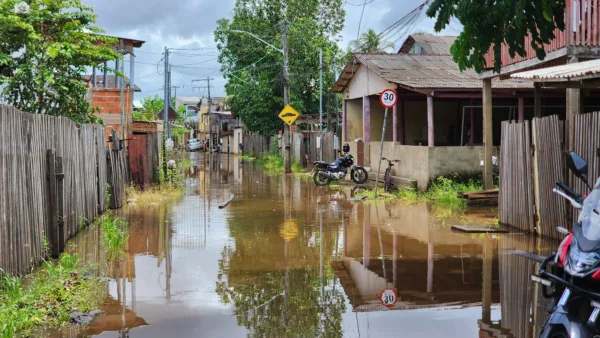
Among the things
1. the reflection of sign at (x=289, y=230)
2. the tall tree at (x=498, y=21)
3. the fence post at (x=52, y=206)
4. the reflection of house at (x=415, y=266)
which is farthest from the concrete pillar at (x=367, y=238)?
the fence post at (x=52, y=206)

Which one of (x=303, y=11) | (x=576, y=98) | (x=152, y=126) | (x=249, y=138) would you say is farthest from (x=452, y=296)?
(x=249, y=138)

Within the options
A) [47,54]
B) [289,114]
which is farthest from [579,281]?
[289,114]

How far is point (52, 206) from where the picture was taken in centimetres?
941

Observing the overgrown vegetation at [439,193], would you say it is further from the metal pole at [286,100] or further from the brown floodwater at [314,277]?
the metal pole at [286,100]

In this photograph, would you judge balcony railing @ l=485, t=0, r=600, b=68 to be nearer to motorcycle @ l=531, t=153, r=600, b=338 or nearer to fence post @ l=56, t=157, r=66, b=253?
fence post @ l=56, t=157, r=66, b=253

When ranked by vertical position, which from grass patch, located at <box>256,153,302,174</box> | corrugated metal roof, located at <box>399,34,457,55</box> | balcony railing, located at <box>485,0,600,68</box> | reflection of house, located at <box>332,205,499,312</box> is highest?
corrugated metal roof, located at <box>399,34,457,55</box>

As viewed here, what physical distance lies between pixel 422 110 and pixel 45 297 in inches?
855

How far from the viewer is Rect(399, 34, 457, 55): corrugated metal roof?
3506 centimetres

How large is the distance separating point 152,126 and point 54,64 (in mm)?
11992

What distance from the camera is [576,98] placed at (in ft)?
39.2

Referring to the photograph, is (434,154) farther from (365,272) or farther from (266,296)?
(266,296)

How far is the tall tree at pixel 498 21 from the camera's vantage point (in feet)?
23.2

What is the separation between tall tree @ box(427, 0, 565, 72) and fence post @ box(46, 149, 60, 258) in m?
5.41

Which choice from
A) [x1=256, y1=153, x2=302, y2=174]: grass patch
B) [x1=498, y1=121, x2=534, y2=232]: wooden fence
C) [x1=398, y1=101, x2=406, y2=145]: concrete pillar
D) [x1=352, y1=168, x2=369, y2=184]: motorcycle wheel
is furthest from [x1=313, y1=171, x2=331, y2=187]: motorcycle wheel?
[x1=498, y1=121, x2=534, y2=232]: wooden fence
